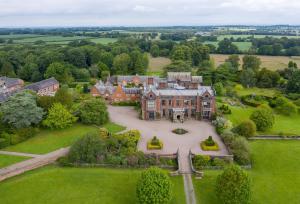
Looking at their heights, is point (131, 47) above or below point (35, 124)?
above

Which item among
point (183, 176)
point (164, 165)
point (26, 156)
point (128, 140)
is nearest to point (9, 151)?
point (26, 156)

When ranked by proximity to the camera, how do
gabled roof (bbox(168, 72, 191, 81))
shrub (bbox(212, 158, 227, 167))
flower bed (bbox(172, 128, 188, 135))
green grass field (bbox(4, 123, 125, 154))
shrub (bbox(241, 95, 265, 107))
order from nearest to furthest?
1. shrub (bbox(212, 158, 227, 167))
2. green grass field (bbox(4, 123, 125, 154))
3. flower bed (bbox(172, 128, 188, 135))
4. shrub (bbox(241, 95, 265, 107))
5. gabled roof (bbox(168, 72, 191, 81))

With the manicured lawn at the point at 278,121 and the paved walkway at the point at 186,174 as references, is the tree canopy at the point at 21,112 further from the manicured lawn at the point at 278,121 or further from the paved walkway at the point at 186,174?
the manicured lawn at the point at 278,121

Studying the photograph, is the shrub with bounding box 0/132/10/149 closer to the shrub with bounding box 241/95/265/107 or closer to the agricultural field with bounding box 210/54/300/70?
the shrub with bounding box 241/95/265/107

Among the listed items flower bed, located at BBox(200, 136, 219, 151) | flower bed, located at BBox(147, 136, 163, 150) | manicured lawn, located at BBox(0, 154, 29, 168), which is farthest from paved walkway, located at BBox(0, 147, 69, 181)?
flower bed, located at BBox(200, 136, 219, 151)

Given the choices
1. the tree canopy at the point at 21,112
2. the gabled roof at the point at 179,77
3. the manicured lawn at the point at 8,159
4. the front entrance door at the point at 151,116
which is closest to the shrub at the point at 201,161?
the front entrance door at the point at 151,116

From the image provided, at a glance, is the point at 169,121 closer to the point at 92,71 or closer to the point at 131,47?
the point at 92,71
